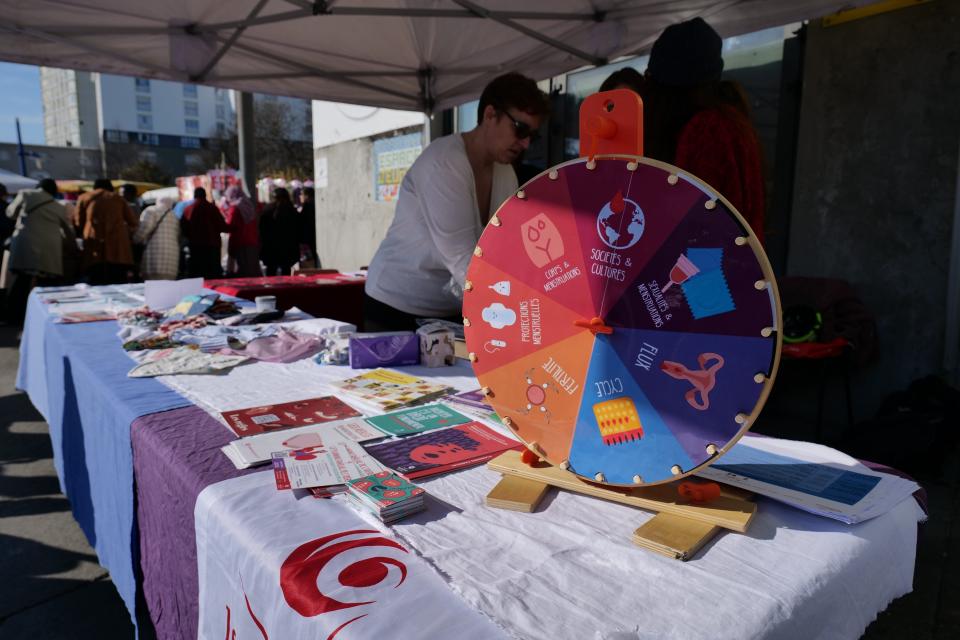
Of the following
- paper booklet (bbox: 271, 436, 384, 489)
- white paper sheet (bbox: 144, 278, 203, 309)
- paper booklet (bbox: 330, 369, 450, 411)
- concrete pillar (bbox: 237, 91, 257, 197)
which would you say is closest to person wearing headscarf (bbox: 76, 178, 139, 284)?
concrete pillar (bbox: 237, 91, 257, 197)

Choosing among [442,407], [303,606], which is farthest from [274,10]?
[303,606]

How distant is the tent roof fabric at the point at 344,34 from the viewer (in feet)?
10.2

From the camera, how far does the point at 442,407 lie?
4.49ft

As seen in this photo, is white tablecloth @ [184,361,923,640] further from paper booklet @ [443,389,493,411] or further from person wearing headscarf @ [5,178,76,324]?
person wearing headscarf @ [5,178,76,324]

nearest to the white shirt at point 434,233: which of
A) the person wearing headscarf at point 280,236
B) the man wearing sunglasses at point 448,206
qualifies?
the man wearing sunglasses at point 448,206

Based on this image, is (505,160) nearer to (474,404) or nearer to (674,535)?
(474,404)

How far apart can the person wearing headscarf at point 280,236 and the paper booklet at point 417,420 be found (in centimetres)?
772

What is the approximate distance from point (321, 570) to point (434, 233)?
4.21 feet

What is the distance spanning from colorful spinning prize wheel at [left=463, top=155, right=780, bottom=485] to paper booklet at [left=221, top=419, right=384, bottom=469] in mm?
325

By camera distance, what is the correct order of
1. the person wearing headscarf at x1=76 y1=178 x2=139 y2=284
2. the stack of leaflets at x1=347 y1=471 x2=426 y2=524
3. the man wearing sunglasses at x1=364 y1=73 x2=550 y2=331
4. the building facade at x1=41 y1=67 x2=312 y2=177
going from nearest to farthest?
the stack of leaflets at x1=347 y1=471 x2=426 y2=524, the man wearing sunglasses at x1=364 y1=73 x2=550 y2=331, the person wearing headscarf at x1=76 y1=178 x2=139 y2=284, the building facade at x1=41 y1=67 x2=312 y2=177

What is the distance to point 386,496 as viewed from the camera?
0.89m

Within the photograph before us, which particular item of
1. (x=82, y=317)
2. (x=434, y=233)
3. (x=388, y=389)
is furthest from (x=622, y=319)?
(x=82, y=317)

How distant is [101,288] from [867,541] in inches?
157

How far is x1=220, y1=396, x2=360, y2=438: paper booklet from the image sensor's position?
1.26m
